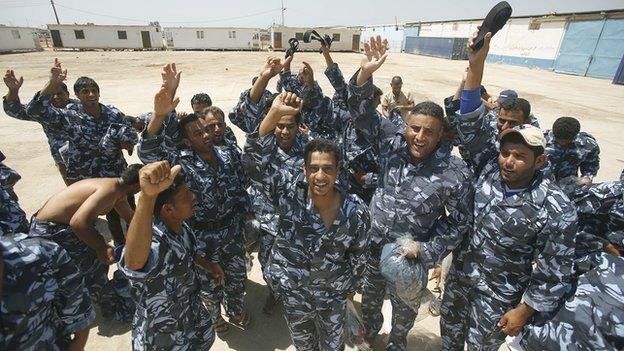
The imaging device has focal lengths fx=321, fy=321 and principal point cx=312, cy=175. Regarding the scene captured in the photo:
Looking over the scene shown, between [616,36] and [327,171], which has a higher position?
[616,36]

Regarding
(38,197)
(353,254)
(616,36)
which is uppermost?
(616,36)

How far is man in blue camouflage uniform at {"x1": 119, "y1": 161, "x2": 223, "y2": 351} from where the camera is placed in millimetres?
1756

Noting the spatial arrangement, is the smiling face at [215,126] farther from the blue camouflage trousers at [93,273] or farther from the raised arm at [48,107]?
→ the raised arm at [48,107]

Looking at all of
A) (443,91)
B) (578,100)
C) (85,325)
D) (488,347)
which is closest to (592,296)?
(488,347)

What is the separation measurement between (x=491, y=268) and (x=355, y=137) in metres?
1.74

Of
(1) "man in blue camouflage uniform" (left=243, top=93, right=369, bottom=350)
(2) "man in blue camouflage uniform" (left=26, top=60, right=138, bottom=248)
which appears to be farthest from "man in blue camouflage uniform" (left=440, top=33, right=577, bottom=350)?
(2) "man in blue camouflage uniform" (left=26, top=60, right=138, bottom=248)

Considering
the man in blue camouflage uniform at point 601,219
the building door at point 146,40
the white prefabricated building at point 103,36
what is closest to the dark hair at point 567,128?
the man in blue camouflage uniform at point 601,219

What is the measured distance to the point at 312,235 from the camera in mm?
2324

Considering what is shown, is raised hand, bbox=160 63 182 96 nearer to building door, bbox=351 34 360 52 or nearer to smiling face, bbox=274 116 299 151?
smiling face, bbox=274 116 299 151

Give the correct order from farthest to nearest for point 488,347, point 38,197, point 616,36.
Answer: point 616,36, point 38,197, point 488,347

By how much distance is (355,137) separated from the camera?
3.40 metres

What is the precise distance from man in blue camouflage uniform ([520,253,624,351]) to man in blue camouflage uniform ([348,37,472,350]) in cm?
86

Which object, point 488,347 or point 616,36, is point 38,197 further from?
point 616,36

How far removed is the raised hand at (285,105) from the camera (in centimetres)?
211
